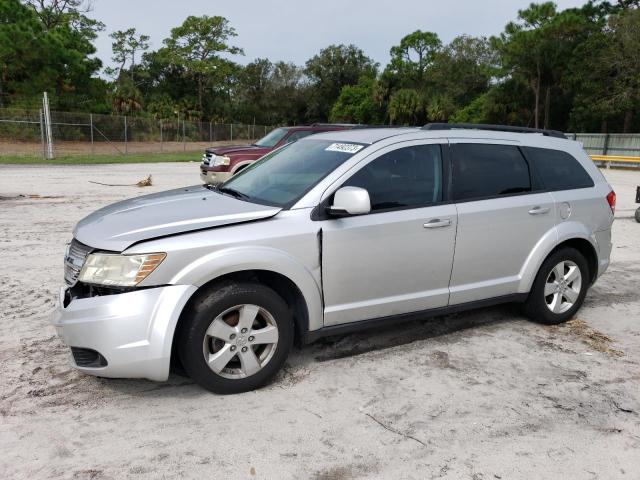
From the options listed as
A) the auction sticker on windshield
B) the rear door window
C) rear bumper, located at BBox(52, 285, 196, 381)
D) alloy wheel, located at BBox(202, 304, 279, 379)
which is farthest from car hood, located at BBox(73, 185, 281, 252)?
the rear door window

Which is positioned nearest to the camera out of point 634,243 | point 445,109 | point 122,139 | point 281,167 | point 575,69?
point 281,167

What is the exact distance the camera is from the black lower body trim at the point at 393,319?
3922 mm

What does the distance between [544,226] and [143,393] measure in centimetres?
340

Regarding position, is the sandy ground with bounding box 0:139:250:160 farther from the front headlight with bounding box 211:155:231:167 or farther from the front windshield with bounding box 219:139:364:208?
the front windshield with bounding box 219:139:364:208

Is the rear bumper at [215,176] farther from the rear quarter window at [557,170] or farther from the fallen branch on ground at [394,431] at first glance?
the fallen branch on ground at [394,431]

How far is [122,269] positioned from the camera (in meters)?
3.34

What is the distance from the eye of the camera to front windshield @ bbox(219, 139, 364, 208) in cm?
406

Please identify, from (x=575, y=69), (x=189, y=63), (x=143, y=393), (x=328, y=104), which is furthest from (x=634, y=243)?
(x=328, y=104)

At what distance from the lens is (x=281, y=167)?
4.64 metres

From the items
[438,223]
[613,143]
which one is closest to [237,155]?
[438,223]

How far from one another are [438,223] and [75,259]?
2517 mm

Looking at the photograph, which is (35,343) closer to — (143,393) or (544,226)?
(143,393)

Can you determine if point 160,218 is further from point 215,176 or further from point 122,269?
point 215,176

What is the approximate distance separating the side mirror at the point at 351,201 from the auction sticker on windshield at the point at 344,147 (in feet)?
1.77
